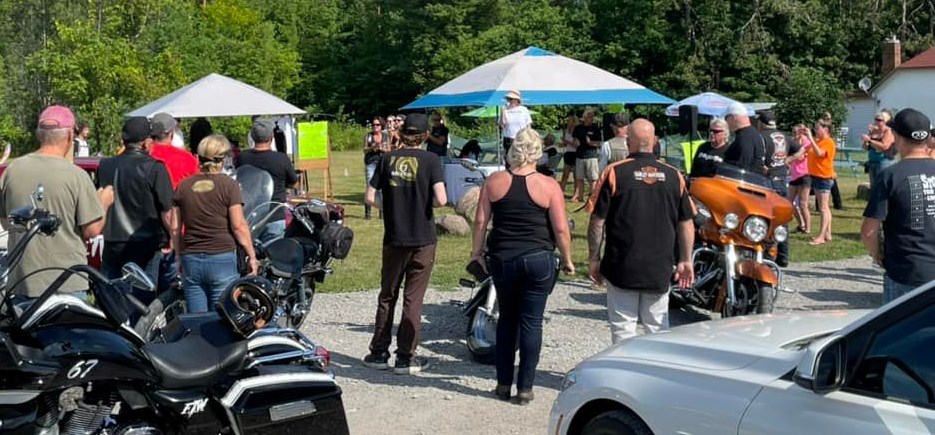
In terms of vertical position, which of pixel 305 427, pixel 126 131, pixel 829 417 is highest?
pixel 126 131

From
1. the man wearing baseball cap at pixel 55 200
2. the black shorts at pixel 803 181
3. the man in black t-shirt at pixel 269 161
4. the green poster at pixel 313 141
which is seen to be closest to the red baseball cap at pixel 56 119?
the man wearing baseball cap at pixel 55 200

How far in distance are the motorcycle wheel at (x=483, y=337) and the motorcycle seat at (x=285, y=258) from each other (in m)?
1.46

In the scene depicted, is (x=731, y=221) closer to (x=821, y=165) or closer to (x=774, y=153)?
(x=774, y=153)

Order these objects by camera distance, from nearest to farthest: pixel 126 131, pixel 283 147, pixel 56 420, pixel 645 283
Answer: pixel 56 420 → pixel 645 283 → pixel 126 131 → pixel 283 147

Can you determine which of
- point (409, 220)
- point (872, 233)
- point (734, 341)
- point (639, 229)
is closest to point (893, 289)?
point (872, 233)

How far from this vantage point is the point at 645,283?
21.6 ft

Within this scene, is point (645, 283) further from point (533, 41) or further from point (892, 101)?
point (533, 41)

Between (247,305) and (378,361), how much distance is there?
10.6 ft

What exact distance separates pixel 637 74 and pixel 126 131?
43938mm

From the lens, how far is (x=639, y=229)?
6609mm

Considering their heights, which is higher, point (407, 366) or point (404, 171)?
point (404, 171)

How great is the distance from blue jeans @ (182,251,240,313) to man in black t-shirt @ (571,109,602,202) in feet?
43.7

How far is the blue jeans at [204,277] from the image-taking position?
7.27 metres

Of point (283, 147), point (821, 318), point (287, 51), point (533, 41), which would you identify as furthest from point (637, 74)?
point (821, 318)
